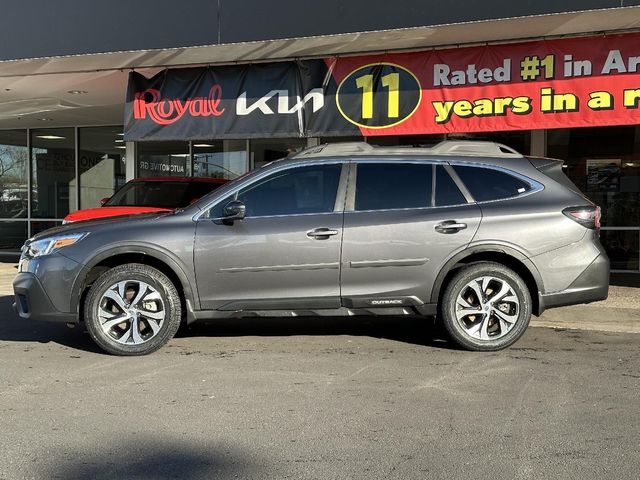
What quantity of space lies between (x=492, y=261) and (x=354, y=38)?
393 centimetres

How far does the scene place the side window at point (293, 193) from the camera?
5.61m

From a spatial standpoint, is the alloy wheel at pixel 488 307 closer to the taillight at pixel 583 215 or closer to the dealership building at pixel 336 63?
the taillight at pixel 583 215

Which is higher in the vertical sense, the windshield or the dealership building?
the dealership building

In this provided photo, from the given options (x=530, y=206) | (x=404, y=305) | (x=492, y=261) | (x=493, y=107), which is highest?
(x=493, y=107)

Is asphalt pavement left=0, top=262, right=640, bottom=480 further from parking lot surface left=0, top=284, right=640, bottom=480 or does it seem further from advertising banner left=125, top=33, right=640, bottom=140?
advertising banner left=125, top=33, right=640, bottom=140

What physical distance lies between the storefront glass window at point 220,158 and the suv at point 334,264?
878cm

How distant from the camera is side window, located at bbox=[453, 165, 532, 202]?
18.5 ft

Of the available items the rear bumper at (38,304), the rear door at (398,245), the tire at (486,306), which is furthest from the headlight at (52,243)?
the tire at (486,306)

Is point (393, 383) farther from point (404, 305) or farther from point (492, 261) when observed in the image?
point (492, 261)

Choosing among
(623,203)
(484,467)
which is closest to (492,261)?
(484,467)

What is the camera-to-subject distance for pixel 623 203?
11.9 m

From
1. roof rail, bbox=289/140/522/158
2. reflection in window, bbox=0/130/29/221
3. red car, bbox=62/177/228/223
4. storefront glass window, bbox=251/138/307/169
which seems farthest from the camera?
reflection in window, bbox=0/130/29/221

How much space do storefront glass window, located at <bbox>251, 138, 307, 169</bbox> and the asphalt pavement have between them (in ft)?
25.1

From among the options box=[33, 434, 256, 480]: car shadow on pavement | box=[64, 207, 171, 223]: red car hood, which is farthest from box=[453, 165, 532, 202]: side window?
box=[64, 207, 171, 223]: red car hood
